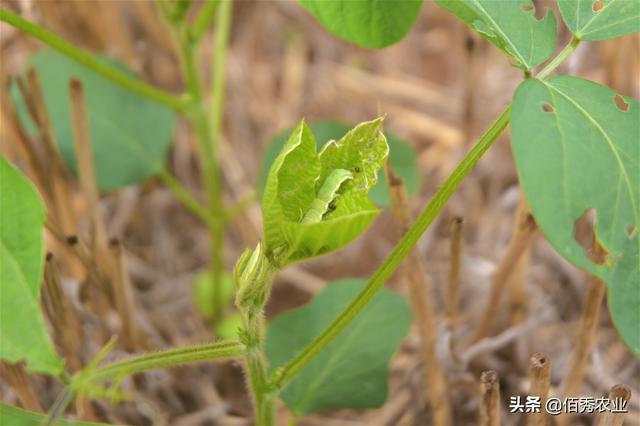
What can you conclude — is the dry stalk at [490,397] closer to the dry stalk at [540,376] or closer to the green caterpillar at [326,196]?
the dry stalk at [540,376]

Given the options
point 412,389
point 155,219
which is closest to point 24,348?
point 412,389

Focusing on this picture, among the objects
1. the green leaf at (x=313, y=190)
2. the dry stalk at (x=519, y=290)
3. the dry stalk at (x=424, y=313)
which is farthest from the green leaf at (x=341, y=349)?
the green leaf at (x=313, y=190)

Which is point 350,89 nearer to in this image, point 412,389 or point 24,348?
point 412,389

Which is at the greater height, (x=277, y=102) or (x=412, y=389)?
(x=277, y=102)

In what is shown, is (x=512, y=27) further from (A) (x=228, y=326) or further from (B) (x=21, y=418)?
(A) (x=228, y=326)

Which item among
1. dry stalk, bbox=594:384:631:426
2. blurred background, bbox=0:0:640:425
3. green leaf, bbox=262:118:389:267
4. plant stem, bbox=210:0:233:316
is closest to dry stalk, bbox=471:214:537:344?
blurred background, bbox=0:0:640:425

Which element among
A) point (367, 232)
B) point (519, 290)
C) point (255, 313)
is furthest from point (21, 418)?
point (367, 232)
